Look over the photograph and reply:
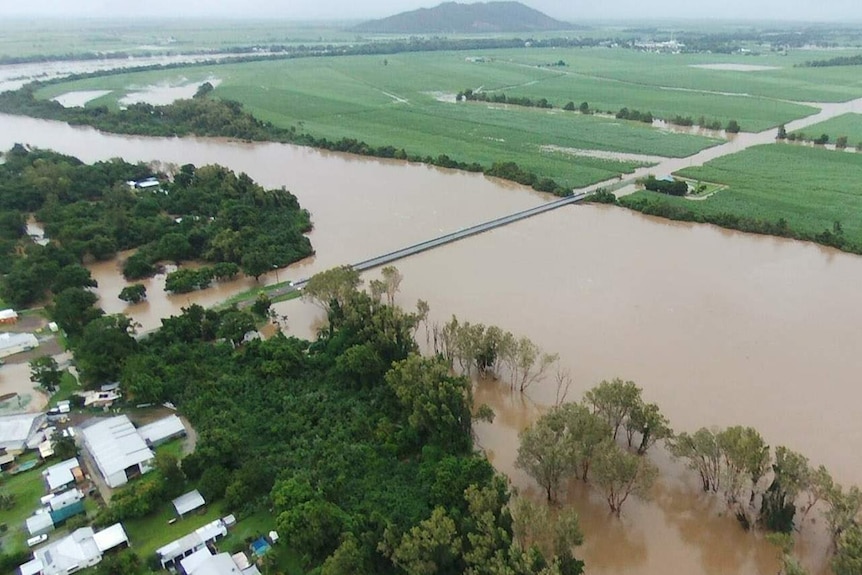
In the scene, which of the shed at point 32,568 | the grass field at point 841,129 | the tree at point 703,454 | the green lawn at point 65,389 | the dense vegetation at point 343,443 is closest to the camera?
the dense vegetation at point 343,443

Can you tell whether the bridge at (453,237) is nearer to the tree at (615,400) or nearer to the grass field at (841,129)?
the tree at (615,400)

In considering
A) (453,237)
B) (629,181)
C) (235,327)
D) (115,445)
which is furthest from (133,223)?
(629,181)

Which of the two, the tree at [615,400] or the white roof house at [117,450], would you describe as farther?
the tree at [615,400]

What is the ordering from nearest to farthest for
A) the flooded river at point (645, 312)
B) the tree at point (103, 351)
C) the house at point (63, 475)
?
the flooded river at point (645, 312), the house at point (63, 475), the tree at point (103, 351)

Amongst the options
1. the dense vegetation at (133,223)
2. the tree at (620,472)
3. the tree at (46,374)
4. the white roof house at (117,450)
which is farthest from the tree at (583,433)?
the dense vegetation at (133,223)

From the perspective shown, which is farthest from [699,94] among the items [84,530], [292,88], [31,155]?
[84,530]

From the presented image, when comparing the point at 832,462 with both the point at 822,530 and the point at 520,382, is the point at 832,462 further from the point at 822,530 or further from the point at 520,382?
the point at 520,382

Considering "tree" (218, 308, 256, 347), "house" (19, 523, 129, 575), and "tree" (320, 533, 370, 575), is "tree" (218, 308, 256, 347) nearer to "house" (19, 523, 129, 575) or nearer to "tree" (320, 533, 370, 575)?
"house" (19, 523, 129, 575)

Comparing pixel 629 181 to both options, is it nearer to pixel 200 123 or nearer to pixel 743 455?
pixel 743 455
